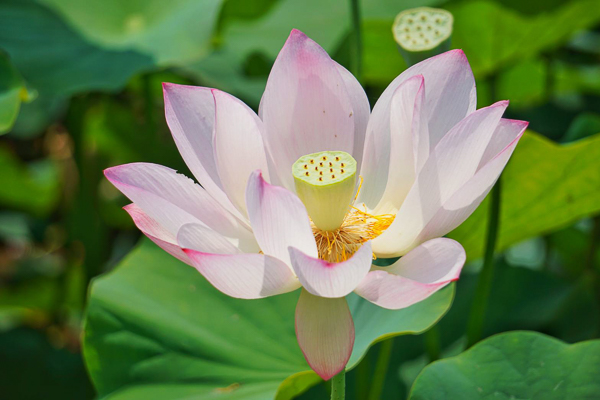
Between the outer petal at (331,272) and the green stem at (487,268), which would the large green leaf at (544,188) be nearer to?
the green stem at (487,268)

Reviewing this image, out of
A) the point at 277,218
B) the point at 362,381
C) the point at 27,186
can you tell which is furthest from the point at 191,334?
the point at 27,186

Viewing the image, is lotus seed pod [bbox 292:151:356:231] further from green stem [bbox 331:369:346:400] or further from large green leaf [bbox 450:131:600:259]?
large green leaf [bbox 450:131:600:259]

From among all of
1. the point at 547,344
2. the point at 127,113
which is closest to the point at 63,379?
the point at 127,113

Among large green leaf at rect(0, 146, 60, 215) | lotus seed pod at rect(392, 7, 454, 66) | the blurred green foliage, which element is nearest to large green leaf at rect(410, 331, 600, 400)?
the blurred green foliage

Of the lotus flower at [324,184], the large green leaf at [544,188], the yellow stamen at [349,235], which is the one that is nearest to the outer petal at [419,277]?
the lotus flower at [324,184]

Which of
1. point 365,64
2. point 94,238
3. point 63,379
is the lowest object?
point 63,379

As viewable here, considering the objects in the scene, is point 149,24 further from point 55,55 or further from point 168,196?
point 168,196

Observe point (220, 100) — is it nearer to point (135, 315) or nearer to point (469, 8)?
point (135, 315)
